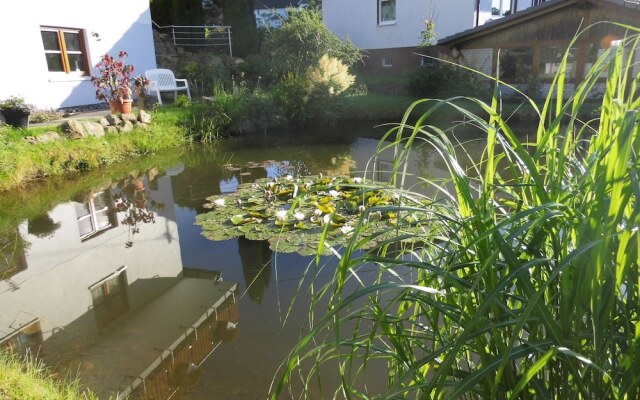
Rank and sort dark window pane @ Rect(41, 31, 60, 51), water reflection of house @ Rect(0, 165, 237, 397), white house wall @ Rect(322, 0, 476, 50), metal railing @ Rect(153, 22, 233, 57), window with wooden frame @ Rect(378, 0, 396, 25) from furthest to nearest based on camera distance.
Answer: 1. window with wooden frame @ Rect(378, 0, 396, 25)
2. metal railing @ Rect(153, 22, 233, 57)
3. white house wall @ Rect(322, 0, 476, 50)
4. dark window pane @ Rect(41, 31, 60, 51)
5. water reflection of house @ Rect(0, 165, 237, 397)

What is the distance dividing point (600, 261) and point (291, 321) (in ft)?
7.15

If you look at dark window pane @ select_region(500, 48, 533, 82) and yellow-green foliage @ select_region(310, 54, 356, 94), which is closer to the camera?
yellow-green foliage @ select_region(310, 54, 356, 94)

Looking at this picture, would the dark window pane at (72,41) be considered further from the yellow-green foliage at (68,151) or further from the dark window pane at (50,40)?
the yellow-green foliage at (68,151)

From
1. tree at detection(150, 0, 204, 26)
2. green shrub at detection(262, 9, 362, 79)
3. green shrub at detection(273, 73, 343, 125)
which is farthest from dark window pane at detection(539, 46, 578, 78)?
tree at detection(150, 0, 204, 26)

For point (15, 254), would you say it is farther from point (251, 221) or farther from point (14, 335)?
point (251, 221)

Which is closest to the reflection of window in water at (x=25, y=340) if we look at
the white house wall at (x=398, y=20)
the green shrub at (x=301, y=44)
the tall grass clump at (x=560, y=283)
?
the tall grass clump at (x=560, y=283)

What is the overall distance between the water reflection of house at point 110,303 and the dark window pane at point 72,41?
6.74m

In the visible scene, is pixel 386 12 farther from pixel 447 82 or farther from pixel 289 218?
pixel 289 218

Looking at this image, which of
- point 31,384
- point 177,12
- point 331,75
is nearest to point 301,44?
point 331,75

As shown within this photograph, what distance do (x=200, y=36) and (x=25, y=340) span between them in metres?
15.9

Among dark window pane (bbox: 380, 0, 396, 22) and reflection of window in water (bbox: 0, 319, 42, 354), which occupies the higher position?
dark window pane (bbox: 380, 0, 396, 22)

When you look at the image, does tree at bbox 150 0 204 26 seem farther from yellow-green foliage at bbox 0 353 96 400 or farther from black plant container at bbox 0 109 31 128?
yellow-green foliage at bbox 0 353 96 400

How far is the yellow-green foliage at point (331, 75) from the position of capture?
11.0 m

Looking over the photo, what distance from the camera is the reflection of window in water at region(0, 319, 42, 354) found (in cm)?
259
